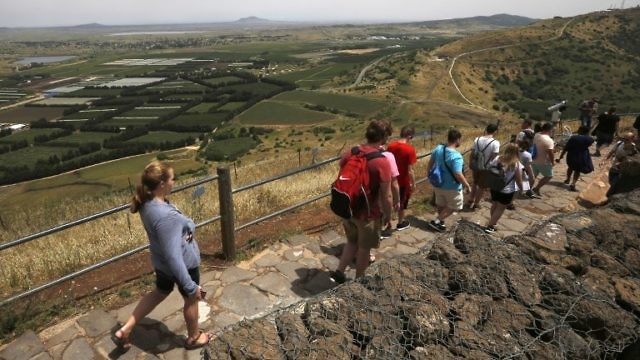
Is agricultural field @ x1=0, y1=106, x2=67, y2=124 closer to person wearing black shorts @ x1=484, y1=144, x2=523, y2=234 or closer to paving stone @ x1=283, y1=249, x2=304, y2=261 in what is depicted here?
paving stone @ x1=283, y1=249, x2=304, y2=261

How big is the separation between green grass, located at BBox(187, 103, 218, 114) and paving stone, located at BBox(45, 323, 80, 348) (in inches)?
2706

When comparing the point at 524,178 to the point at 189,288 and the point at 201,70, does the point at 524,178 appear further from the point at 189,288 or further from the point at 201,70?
the point at 201,70

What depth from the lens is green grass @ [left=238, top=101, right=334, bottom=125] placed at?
61.7m

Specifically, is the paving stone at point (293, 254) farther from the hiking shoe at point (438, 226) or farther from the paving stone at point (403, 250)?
the hiking shoe at point (438, 226)

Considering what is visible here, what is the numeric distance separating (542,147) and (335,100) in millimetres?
63888

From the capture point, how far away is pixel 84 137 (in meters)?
59.4

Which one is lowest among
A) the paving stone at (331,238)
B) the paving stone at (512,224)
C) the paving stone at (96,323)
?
the paving stone at (512,224)

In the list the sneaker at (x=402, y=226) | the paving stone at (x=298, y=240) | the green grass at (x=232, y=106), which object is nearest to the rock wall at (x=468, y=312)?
the paving stone at (x=298, y=240)

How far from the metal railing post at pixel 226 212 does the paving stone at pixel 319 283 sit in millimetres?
1036

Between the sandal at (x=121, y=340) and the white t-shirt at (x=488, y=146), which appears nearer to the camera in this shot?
the sandal at (x=121, y=340)

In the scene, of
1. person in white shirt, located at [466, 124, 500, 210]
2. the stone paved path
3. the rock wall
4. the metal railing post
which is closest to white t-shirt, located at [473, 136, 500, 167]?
person in white shirt, located at [466, 124, 500, 210]

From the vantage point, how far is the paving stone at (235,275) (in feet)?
14.8

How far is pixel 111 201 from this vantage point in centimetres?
925

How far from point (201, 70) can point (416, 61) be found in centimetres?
6156
